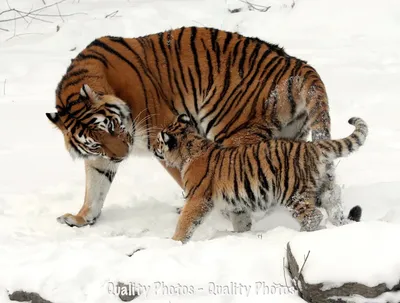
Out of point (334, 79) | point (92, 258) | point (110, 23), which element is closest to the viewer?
point (92, 258)

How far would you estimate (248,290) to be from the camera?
3469 mm

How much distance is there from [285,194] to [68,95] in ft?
5.72

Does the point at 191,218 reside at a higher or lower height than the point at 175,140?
lower

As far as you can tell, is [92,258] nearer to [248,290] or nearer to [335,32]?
[248,290]

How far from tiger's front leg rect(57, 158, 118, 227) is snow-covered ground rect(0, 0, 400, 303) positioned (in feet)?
0.31

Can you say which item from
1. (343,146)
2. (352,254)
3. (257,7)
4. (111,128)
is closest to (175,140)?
(111,128)

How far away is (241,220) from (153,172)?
152cm

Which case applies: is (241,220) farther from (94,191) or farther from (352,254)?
(352,254)

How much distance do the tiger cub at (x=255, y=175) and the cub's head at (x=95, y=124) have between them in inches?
13.7

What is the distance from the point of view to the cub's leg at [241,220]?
16.4 feet

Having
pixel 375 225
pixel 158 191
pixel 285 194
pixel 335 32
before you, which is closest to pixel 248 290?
pixel 375 225

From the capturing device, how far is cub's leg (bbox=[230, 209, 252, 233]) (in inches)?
197

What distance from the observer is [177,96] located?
543 centimetres

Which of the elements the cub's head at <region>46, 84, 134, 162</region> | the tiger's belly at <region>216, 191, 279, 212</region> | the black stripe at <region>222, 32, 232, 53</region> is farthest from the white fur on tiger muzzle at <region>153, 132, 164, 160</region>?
the black stripe at <region>222, 32, 232, 53</region>
